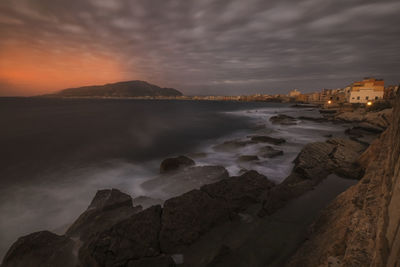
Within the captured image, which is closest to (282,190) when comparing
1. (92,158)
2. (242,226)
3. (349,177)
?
(242,226)

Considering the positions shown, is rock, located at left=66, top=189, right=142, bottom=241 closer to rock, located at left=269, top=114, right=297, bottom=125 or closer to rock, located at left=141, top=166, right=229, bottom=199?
rock, located at left=141, top=166, right=229, bottom=199

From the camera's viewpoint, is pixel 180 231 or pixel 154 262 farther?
pixel 180 231

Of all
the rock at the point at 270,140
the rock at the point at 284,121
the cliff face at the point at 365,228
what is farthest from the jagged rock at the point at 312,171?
the rock at the point at 284,121

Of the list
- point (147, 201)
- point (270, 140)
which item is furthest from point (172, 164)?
point (270, 140)

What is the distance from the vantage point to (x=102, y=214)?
6.02 m

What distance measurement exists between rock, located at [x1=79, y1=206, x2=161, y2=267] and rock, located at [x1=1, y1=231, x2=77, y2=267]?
2.55 ft

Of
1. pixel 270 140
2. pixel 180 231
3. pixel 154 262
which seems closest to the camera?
pixel 154 262

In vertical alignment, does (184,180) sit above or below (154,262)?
below

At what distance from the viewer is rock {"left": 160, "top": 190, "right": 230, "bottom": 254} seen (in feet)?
15.5

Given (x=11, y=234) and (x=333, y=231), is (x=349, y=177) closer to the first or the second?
(x=333, y=231)

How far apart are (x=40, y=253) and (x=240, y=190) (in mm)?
6358

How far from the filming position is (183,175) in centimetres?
991

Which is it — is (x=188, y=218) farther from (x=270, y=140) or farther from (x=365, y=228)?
(x=270, y=140)

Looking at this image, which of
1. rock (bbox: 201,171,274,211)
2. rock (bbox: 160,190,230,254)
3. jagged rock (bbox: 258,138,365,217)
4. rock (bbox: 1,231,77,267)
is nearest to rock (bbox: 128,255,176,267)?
rock (bbox: 160,190,230,254)
